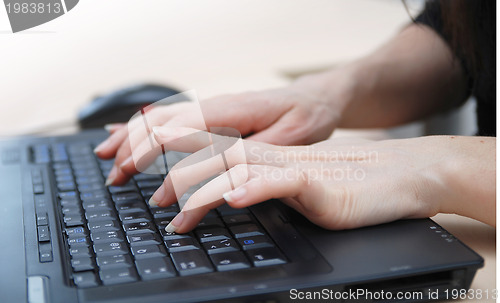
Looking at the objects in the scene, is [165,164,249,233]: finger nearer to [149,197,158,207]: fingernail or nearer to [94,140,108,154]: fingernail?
[149,197,158,207]: fingernail

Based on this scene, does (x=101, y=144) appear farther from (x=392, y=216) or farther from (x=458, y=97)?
(x=458, y=97)

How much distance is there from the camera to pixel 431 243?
1.42ft

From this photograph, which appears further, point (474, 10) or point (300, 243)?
point (474, 10)

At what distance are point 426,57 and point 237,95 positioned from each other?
30 cm

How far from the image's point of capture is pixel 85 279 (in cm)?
40

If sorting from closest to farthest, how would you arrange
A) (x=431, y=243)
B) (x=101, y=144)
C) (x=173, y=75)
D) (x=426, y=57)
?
(x=431, y=243)
(x=101, y=144)
(x=426, y=57)
(x=173, y=75)

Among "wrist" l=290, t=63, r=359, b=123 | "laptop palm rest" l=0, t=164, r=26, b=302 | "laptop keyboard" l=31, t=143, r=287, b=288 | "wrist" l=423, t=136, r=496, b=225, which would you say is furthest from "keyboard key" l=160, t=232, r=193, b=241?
"wrist" l=290, t=63, r=359, b=123

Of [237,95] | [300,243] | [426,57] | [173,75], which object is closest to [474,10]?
[426,57]

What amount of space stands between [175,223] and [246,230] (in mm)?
60

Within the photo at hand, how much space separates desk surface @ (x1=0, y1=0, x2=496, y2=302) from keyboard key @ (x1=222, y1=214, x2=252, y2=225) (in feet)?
1.27

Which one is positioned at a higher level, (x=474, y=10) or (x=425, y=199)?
(x=474, y=10)

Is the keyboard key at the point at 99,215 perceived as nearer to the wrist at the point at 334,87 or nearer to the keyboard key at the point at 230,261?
the keyboard key at the point at 230,261

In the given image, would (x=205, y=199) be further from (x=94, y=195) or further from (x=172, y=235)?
(x=94, y=195)

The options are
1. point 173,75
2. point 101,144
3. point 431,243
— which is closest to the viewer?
point 431,243
